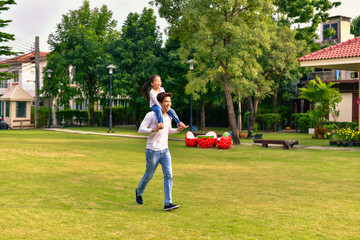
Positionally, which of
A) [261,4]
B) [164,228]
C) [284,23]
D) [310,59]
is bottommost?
[164,228]

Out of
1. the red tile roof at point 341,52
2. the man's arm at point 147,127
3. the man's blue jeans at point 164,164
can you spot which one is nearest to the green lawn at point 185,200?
the man's blue jeans at point 164,164

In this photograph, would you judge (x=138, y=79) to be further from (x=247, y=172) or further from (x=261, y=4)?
(x=247, y=172)

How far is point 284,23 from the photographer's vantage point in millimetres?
39500

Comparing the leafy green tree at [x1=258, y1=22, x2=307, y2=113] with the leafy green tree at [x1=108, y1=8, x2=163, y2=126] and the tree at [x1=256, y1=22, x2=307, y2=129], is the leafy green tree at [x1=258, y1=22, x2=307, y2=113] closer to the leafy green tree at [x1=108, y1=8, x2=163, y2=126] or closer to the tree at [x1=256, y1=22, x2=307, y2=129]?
the tree at [x1=256, y1=22, x2=307, y2=129]

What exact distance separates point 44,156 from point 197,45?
32.7 feet

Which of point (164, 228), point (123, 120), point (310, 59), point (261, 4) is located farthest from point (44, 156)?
point (123, 120)

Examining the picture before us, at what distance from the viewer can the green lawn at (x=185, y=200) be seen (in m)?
5.87

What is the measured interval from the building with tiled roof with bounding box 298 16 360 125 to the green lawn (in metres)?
9.78

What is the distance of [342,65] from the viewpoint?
79.1 feet

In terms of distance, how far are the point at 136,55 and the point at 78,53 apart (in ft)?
30.1

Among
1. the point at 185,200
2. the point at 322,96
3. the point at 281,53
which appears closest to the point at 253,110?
the point at 281,53

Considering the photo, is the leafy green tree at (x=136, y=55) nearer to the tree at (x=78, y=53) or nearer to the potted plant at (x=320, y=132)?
the tree at (x=78, y=53)

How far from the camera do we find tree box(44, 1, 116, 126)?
43.6 m

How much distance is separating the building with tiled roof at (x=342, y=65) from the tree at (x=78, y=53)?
70.5ft
